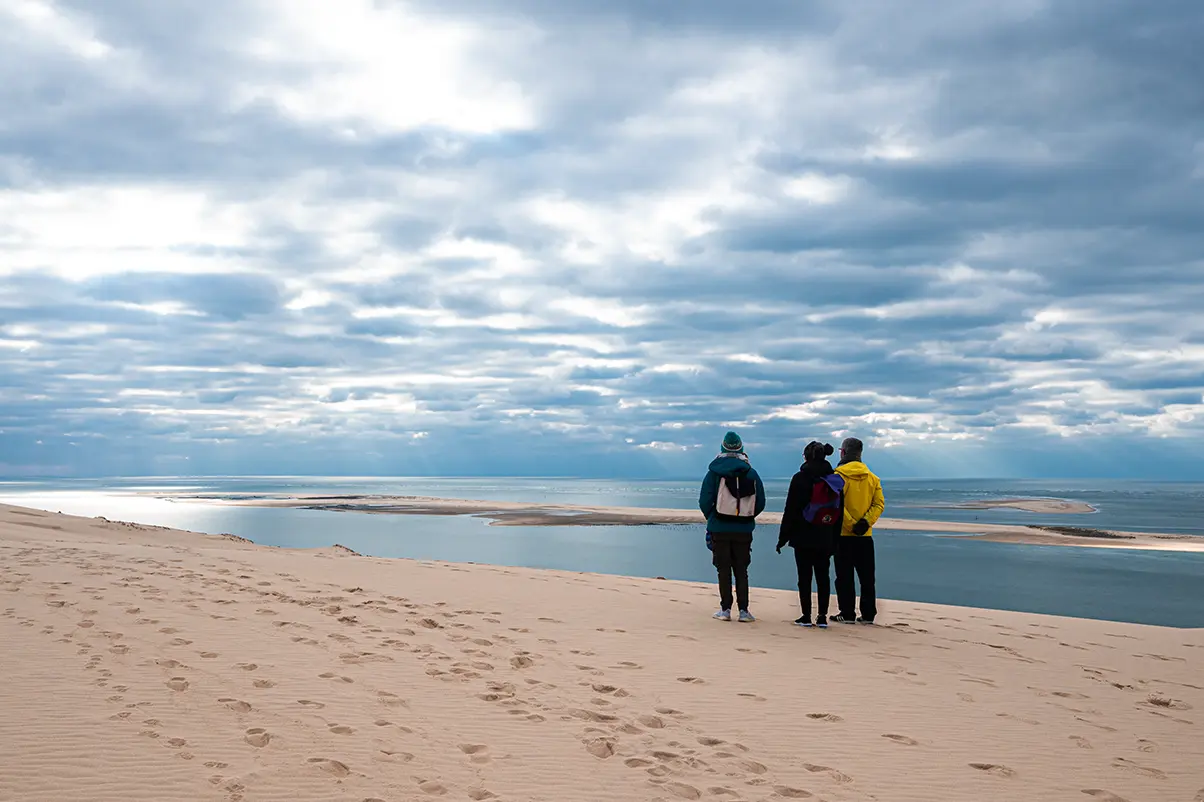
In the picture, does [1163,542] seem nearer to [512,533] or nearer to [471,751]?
[512,533]

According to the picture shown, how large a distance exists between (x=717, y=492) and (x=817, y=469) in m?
1.35

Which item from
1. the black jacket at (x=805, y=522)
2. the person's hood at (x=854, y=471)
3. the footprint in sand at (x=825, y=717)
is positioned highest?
the person's hood at (x=854, y=471)

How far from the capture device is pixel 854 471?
435 inches

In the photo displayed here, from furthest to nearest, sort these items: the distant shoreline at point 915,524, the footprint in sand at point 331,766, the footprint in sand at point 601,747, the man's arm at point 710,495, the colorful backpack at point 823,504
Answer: the distant shoreline at point 915,524 → the man's arm at point 710,495 → the colorful backpack at point 823,504 → the footprint in sand at point 601,747 → the footprint in sand at point 331,766

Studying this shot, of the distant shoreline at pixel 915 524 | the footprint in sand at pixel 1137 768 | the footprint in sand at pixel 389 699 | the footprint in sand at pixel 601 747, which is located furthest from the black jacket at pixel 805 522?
the distant shoreline at pixel 915 524

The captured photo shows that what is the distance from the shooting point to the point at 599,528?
150 feet

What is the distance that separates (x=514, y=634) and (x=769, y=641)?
3176mm

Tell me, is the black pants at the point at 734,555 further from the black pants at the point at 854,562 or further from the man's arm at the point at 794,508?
the black pants at the point at 854,562

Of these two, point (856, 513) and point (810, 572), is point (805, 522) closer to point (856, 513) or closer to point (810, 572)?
point (810, 572)

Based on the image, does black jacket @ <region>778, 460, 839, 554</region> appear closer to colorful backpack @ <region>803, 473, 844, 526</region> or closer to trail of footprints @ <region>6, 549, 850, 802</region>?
colorful backpack @ <region>803, 473, 844, 526</region>

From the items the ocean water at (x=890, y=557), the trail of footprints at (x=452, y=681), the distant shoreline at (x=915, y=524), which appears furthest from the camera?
the distant shoreline at (x=915, y=524)

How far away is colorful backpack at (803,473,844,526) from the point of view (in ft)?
34.3

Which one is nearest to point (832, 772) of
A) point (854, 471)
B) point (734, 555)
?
point (734, 555)

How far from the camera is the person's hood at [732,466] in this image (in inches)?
420
